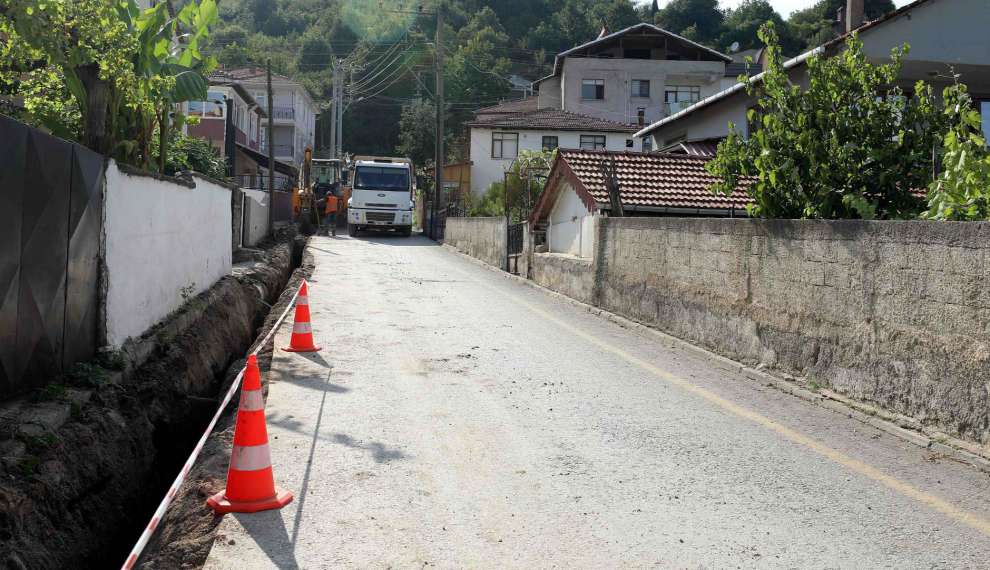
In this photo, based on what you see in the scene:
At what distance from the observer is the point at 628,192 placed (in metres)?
19.6

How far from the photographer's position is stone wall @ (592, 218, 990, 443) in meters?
6.46

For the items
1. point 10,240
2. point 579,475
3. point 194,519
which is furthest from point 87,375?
point 579,475

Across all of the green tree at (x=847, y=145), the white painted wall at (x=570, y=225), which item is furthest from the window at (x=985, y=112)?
the green tree at (x=847, y=145)

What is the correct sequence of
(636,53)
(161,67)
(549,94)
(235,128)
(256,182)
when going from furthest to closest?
(549,94) → (636,53) → (256,182) → (235,128) → (161,67)

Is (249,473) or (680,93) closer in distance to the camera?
(249,473)

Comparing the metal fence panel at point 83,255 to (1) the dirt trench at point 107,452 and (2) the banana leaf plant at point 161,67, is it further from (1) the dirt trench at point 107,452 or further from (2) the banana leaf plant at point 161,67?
(2) the banana leaf plant at point 161,67

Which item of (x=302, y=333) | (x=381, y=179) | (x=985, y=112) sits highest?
(x=985, y=112)

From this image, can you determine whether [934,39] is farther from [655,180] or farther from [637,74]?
[637,74]

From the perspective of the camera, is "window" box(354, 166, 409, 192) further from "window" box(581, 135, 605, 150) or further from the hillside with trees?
the hillside with trees

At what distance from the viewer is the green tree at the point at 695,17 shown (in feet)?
275

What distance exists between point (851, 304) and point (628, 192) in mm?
11863

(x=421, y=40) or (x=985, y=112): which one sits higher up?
(x=421, y=40)

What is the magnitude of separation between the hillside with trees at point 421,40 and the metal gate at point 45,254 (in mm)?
67606

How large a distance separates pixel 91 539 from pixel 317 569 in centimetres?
213
